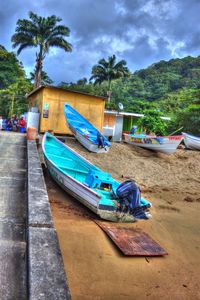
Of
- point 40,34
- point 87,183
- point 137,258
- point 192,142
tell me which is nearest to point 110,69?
point 40,34

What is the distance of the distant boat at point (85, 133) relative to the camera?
49.5ft

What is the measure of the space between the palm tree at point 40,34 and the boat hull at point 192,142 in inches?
667

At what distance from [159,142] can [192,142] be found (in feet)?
13.7

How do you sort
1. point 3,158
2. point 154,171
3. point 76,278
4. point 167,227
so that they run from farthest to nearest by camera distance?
point 154,171
point 3,158
point 167,227
point 76,278

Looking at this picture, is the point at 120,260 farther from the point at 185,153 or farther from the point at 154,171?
the point at 185,153

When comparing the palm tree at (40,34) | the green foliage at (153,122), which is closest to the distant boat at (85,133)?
the green foliage at (153,122)

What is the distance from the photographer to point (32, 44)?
29797 millimetres

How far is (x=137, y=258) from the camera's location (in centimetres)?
527

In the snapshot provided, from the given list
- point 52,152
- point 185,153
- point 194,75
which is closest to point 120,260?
point 52,152

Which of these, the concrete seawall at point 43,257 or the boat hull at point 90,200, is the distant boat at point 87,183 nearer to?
the boat hull at point 90,200

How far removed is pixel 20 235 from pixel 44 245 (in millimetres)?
744

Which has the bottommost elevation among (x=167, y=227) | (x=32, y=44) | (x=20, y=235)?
(x=167, y=227)

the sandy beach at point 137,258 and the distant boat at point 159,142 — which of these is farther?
the distant boat at point 159,142

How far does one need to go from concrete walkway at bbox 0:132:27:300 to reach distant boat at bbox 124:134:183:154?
33.8 feet
